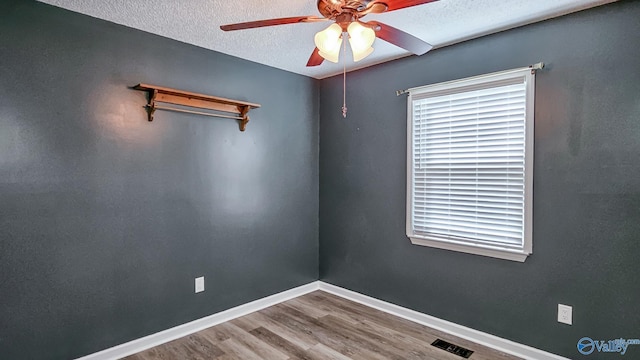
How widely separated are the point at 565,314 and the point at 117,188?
3.21m

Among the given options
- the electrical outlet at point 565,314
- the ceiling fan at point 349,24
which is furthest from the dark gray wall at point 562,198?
the ceiling fan at point 349,24

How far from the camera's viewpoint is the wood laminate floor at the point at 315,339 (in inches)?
96.7

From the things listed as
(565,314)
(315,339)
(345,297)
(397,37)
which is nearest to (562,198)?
(565,314)

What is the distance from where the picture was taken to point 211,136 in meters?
2.94

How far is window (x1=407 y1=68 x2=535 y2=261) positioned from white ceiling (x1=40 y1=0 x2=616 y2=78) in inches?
14.9

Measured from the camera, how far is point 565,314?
2.26m

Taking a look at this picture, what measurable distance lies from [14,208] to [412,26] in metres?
2.84

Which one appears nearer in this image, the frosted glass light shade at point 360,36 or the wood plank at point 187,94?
the frosted glass light shade at point 360,36

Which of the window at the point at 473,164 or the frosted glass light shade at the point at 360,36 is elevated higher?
the frosted glass light shade at the point at 360,36

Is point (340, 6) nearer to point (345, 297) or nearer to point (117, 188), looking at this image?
point (117, 188)

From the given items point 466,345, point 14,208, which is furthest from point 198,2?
point 466,345

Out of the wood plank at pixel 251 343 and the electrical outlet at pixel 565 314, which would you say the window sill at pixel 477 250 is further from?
the wood plank at pixel 251 343

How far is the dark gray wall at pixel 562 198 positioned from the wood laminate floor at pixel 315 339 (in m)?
0.27

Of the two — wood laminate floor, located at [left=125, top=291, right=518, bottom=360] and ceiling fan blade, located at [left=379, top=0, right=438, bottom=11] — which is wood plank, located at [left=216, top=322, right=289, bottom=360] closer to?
wood laminate floor, located at [left=125, top=291, right=518, bottom=360]
